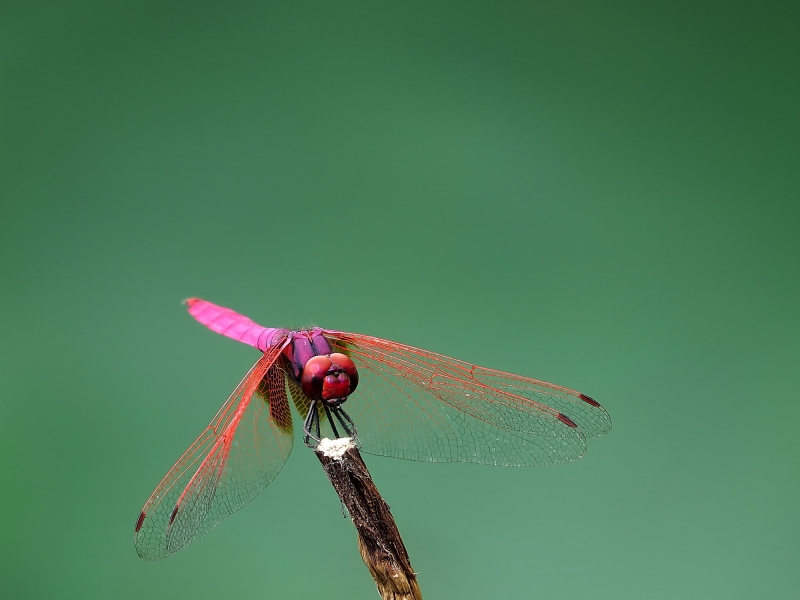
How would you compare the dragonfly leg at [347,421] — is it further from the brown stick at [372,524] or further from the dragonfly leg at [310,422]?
the brown stick at [372,524]

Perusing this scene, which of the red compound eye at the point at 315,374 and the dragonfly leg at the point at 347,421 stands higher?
the red compound eye at the point at 315,374

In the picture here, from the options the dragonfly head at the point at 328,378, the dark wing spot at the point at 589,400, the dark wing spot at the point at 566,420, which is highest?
the dark wing spot at the point at 589,400

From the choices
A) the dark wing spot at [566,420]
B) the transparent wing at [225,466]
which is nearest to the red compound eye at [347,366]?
the transparent wing at [225,466]

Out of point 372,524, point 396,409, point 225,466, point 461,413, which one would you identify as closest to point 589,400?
point 461,413

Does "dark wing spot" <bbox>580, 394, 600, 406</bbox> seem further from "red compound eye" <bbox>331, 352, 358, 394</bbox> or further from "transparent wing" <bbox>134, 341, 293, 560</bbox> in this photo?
"transparent wing" <bbox>134, 341, 293, 560</bbox>

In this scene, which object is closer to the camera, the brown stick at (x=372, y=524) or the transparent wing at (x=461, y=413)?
the brown stick at (x=372, y=524)

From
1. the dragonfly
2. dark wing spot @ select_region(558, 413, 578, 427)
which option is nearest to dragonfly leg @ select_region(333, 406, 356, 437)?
the dragonfly
